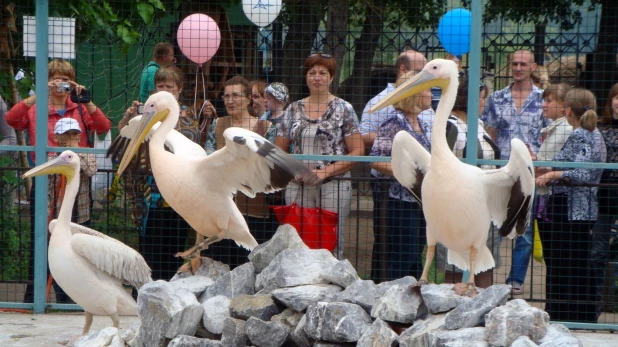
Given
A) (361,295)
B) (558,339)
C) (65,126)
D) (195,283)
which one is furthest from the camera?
(65,126)

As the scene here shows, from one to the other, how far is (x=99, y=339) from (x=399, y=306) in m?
1.78

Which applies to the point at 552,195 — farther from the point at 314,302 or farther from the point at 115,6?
the point at 115,6

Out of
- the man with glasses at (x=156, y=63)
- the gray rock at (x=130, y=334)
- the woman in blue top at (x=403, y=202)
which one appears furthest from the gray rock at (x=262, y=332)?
the man with glasses at (x=156, y=63)

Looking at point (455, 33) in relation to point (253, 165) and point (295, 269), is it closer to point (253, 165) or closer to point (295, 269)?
point (253, 165)

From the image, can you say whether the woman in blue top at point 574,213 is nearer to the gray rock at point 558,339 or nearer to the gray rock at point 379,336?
the gray rock at point 558,339

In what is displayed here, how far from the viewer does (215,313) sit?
5.60 meters

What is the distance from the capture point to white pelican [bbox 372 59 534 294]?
548 centimetres

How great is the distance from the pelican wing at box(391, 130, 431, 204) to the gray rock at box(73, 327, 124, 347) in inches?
79.4

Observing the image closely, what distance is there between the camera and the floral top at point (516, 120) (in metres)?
7.10

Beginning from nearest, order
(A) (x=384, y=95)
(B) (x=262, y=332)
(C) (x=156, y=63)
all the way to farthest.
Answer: (B) (x=262, y=332) → (A) (x=384, y=95) → (C) (x=156, y=63)

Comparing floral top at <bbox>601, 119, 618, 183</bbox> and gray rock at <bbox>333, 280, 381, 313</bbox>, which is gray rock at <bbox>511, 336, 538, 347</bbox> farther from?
floral top at <bbox>601, 119, 618, 183</bbox>

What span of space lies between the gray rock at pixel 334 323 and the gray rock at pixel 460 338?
1.61 feet

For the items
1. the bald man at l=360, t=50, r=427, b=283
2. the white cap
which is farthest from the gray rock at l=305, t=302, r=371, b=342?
the white cap

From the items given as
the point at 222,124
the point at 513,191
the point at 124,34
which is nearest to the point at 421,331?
the point at 513,191
